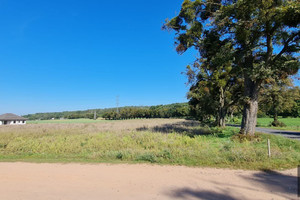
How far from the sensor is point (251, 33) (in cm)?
982

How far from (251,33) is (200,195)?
10.5 metres

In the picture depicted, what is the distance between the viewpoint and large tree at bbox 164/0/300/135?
27.7 feet

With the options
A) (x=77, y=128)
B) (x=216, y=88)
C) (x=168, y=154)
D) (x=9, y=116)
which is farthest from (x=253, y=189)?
(x=9, y=116)

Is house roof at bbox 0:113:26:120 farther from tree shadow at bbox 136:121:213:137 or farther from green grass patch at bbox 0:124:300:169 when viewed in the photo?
green grass patch at bbox 0:124:300:169

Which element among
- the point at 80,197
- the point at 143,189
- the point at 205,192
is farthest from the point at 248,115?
the point at 80,197

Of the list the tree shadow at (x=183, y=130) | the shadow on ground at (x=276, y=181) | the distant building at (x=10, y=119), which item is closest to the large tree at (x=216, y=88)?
the tree shadow at (x=183, y=130)

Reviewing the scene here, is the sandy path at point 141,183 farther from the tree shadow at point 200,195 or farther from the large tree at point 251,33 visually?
the large tree at point 251,33

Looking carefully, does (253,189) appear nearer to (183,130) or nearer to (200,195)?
(200,195)

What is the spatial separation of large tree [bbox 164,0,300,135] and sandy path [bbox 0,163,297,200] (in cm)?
647

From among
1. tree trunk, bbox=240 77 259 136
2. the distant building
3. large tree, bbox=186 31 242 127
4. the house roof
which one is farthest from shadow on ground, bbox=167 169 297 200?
the house roof

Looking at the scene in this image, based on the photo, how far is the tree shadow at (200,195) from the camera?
12.1ft

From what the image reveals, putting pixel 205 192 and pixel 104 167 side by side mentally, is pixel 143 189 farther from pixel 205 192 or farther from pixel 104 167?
pixel 104 167

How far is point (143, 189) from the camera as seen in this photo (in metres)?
4.23

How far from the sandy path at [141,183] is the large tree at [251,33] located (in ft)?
21.2
